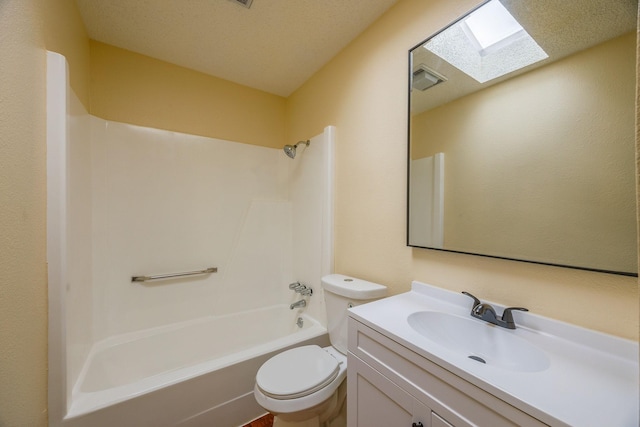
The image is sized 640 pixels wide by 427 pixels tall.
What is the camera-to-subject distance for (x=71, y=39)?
1.30m

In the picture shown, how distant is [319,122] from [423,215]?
122 cm

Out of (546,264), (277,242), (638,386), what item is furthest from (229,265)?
(638,386)

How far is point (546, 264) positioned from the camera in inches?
32.6

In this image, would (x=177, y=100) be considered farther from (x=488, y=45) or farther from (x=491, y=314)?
(x=491, y=314)

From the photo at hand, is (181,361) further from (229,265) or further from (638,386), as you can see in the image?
(638,386)

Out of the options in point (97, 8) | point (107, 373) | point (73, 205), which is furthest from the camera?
point (107, 373)

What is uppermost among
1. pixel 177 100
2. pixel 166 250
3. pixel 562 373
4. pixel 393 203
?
pixel 177 100

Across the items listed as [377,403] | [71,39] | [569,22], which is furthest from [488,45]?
[71,39]

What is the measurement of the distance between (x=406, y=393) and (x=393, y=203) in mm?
890

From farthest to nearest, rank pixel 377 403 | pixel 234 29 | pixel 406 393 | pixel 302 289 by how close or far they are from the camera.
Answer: pixel 302 289 < pixel 234 29 < pixel 377 403 < pixel 406 393

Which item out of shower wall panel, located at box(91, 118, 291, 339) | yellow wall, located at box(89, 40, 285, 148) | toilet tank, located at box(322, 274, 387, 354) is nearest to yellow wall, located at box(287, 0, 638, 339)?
toilet tank, located at box(322, 274, 387, 354)

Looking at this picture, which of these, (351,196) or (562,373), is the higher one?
(351,196)

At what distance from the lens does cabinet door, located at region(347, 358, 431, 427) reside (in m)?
0.75

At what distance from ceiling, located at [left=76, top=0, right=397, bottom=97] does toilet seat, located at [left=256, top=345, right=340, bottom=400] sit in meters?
2.02
